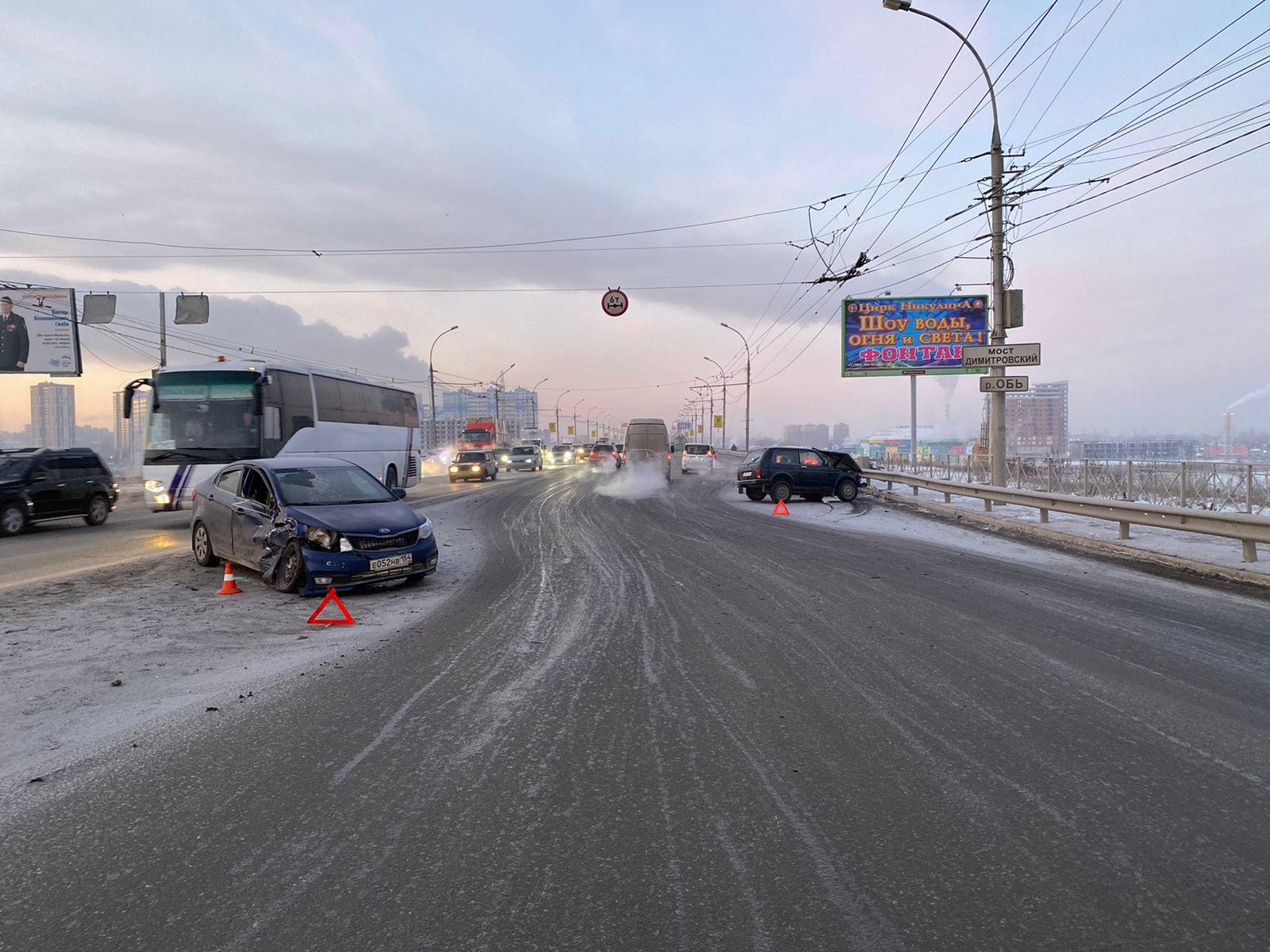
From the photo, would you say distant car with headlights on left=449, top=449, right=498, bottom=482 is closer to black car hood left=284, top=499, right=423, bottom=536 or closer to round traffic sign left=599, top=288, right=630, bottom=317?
round traffic sign left=599, top=288, right=630, bottom=317

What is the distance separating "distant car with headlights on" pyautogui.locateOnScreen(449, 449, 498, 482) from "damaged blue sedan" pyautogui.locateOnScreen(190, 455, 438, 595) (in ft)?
83.2

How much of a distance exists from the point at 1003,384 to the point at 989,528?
4185 millimetres

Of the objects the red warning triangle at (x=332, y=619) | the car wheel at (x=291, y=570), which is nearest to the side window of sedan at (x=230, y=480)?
the car wheel at (x=291, y=570)

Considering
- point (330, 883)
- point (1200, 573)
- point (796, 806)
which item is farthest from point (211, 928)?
point (1200, 573)

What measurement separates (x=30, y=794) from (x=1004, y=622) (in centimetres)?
743

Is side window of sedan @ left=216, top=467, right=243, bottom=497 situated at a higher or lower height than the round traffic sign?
lower

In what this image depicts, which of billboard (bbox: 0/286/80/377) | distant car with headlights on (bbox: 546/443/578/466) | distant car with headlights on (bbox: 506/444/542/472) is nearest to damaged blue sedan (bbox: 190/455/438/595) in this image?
billboard (bbox: 0/286/80/377)

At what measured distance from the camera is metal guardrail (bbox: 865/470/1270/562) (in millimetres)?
10078

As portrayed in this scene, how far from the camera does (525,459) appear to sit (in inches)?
1906

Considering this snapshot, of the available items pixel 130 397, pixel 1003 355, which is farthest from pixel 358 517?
pixel 1003 355

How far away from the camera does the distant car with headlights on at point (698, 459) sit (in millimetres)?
46875

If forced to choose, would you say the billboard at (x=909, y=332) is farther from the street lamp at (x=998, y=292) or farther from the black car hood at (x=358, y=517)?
the black car hood at (x=358, y=517)

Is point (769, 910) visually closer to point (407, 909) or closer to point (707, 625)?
point (407, 909)

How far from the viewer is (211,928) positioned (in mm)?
2572
